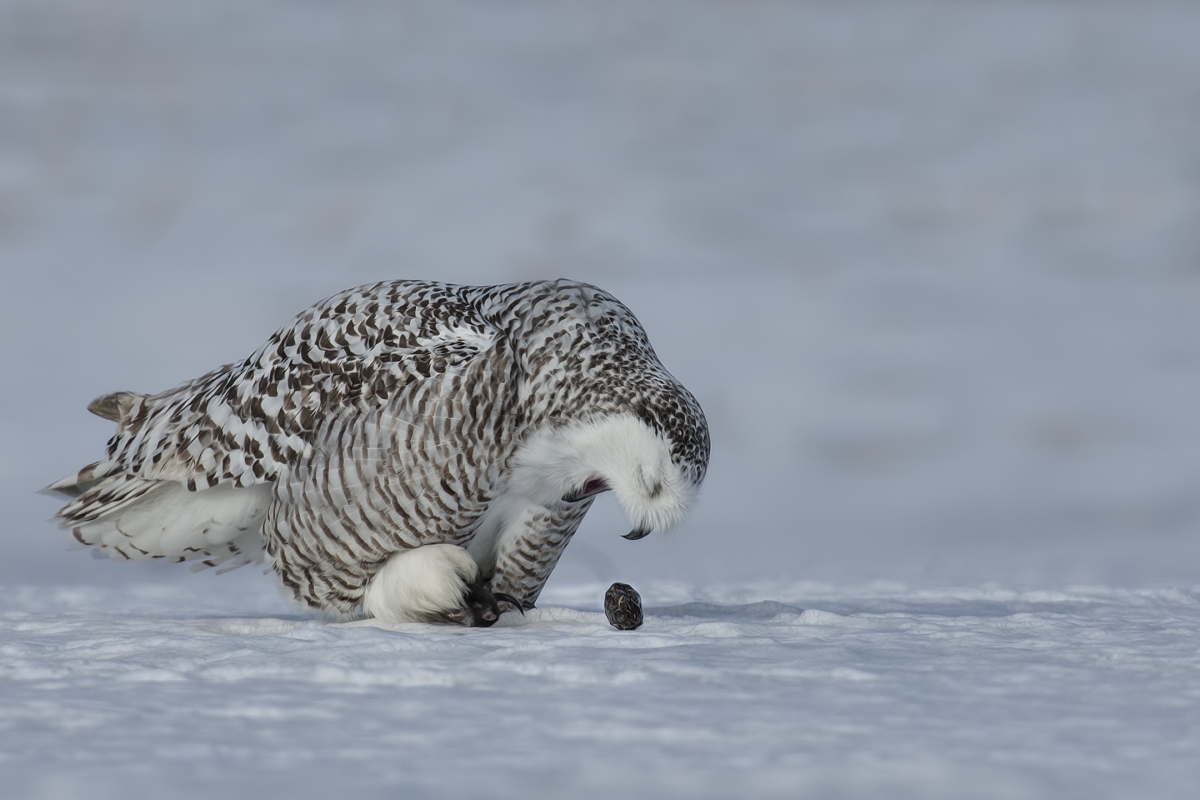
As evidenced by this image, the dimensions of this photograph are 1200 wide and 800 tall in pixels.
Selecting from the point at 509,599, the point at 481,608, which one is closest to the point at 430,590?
the point at 481,608

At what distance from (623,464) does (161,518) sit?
2.02m

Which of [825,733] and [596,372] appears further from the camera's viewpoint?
[596,372]

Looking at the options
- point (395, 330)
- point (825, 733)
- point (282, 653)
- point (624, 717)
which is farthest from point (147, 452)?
point (825, 733)

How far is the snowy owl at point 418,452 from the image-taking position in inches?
164

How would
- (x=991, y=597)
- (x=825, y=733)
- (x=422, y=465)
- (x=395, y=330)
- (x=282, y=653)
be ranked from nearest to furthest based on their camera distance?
1. (x=825, y=733)
2. (x=282, y=653)
3. (x=422, y=465)
4. (x=395, y=330)
5. (x=991, y=597)

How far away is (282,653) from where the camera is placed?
3.46 meters

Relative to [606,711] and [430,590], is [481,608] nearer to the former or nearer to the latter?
[430,590]

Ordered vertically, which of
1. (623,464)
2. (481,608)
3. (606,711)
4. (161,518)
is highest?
(623,464)

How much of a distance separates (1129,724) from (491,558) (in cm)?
258

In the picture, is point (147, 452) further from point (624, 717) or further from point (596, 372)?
point (624, 717)

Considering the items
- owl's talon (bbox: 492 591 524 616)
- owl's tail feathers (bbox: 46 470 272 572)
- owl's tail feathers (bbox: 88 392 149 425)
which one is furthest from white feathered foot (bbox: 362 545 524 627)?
owl's tail feathers (bbox: 88 392 149 425)

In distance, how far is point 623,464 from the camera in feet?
13.4

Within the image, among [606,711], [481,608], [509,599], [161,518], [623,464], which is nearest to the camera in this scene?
[606,711]

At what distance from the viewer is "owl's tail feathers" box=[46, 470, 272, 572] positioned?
472 cm
